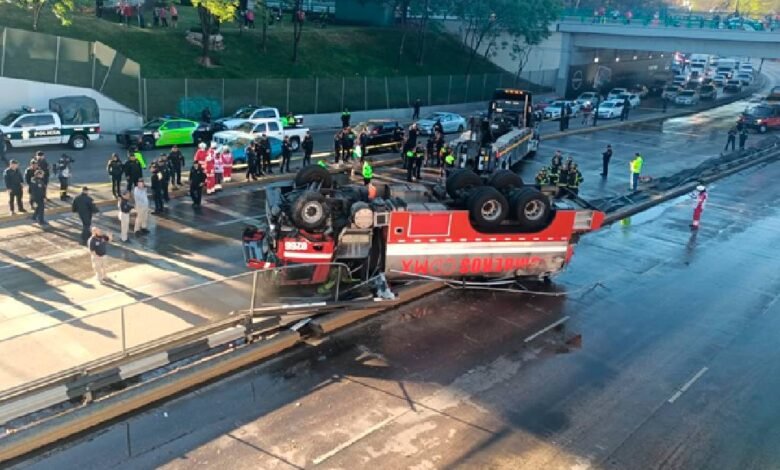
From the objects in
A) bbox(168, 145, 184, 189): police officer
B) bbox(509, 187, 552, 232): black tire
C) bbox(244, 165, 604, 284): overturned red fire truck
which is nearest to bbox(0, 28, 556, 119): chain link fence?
bbox(168, 145, 184, 189): police officer

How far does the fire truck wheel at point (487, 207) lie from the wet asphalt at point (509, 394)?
5.62 feet

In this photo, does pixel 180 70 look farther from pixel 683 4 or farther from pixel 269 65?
pixel 683 4

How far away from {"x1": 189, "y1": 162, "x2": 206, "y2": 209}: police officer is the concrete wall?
45.5ft

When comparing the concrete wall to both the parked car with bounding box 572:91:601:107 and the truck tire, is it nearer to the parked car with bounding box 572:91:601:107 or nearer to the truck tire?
the truck tire

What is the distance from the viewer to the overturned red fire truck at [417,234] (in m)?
12.6

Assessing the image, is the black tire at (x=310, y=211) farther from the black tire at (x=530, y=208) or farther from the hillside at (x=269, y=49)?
the hillside at (x=269, y=49)

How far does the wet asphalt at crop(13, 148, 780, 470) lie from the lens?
879cm

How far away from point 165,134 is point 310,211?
708 inches

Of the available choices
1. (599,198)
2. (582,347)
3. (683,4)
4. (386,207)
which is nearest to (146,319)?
(386,207)

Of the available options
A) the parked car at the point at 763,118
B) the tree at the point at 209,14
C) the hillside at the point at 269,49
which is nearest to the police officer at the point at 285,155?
the tree at the point at 209,14

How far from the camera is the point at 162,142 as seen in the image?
28.2m

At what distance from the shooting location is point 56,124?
86.4 feet

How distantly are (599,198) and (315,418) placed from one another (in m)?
17.0

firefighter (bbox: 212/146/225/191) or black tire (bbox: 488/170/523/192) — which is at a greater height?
black tire (bbox: 488/170/523/192)
